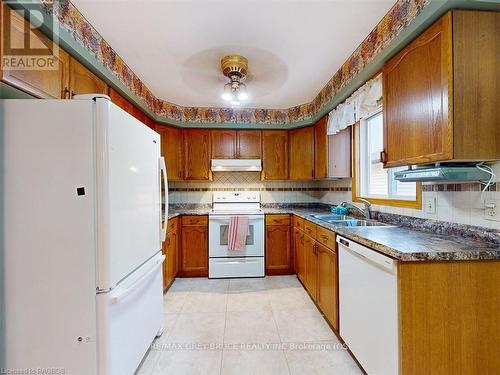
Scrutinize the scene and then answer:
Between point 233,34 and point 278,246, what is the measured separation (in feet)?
8.32

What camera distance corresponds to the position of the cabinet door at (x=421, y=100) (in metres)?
1.17

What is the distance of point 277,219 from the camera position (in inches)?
128

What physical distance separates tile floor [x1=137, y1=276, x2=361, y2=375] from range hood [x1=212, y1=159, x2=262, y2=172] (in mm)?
1635

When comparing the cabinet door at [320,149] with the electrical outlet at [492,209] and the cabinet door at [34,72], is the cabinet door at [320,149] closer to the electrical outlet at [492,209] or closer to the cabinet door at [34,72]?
the electrical outlet at [492,209]

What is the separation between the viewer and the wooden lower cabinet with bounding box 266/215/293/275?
3227 mm

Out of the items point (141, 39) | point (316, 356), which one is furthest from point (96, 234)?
point (316, 356)

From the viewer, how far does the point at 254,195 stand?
3.73 meters

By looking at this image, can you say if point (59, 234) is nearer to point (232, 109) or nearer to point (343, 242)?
point (343, 242)

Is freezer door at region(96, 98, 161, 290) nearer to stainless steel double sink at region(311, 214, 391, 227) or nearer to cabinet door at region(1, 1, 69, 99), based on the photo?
cabinet door at region(1, 1, 69, 99)

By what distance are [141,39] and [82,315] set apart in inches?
75.7

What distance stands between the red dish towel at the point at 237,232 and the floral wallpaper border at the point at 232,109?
148 cm

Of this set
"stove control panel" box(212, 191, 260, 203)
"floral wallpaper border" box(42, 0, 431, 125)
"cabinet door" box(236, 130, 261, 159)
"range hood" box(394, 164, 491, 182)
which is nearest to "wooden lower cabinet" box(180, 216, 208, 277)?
"stove control panel" box(212, 191, 260, 203)

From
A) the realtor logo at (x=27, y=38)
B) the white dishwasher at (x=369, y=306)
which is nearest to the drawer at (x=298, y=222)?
the white dishwasher at (x=369, y=306)

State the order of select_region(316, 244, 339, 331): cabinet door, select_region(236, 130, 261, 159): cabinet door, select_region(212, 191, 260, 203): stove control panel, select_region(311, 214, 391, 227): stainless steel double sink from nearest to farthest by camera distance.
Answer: select_region(316, 244, 339, 331): cabinet door
select_region(311, 214, 391, 227): stainless steel double sink
select_region(236, 130, 261, 159): cabinet door
select_region(212, 191, 260, 203): stove control panel
